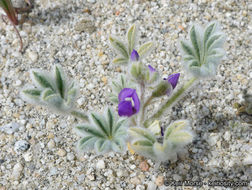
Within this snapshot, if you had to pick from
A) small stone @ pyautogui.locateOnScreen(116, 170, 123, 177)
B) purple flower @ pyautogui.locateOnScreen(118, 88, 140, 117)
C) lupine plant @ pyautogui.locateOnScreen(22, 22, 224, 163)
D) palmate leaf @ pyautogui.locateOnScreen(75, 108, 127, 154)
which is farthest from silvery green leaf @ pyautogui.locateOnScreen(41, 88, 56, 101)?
small stone @ pyautogui.locateOnScreen(116, 170, 123, 177)

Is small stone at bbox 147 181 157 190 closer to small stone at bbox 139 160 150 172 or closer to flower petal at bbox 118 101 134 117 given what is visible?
small stone at bbox 139 160 150 172

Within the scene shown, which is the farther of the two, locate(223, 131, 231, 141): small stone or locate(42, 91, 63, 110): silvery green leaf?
locate(223, 131, 231, 141): small stone

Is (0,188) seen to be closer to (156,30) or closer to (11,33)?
(11,33)

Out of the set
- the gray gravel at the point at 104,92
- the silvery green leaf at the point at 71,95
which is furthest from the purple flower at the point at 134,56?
the gray gravel at the point at 104,92

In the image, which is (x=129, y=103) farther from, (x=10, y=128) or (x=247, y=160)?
(x=10, y=128)

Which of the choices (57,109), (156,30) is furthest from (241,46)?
(57,109)
